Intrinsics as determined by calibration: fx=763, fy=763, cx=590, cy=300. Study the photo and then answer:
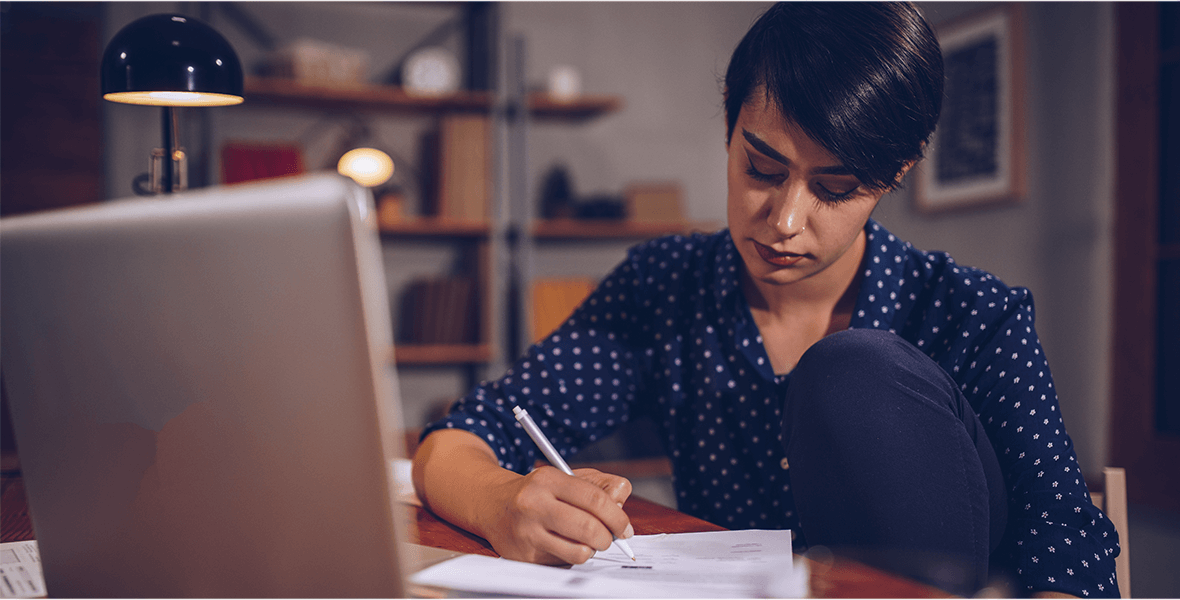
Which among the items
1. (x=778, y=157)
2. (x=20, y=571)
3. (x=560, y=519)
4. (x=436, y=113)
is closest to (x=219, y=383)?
(x=560, y=519)

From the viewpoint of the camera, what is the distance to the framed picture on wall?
2.51 metres

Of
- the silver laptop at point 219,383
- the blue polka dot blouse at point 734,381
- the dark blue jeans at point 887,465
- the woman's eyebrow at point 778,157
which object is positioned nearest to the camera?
the silver laptop at point 219,383

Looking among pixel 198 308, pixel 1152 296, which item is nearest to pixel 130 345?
pixel 198 308

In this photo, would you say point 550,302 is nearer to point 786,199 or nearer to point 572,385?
point 572,385

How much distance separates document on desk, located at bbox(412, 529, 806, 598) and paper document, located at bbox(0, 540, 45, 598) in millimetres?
280

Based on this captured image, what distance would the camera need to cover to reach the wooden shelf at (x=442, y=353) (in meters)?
2.90

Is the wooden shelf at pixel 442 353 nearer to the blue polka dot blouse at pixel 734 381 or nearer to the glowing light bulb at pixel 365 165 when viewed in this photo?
the glowing light bulb at pixel 365 165

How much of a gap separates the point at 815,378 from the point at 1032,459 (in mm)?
245

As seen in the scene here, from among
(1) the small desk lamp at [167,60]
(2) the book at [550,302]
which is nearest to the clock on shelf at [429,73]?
(2) the book at [550,302]

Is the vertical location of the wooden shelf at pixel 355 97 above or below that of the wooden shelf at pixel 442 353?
above

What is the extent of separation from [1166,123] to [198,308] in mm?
2462

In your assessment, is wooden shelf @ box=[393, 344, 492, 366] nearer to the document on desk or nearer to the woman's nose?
the woman's nose

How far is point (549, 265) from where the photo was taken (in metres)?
3.41

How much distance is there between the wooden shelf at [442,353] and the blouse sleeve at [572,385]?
188cm
